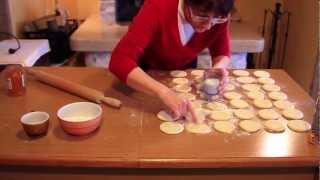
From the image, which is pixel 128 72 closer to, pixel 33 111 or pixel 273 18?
pixel 33 111

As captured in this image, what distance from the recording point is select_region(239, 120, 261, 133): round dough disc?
Answer: 3.53ft

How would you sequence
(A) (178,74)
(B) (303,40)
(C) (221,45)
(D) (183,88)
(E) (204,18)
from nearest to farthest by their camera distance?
1. (E) (204,18)
2. (D) (183,88)
3. (A) (178,74)
4. (C) (221,45)
5. (B) (303,40)

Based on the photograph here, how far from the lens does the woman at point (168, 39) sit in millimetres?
1169

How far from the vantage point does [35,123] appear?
1.00m

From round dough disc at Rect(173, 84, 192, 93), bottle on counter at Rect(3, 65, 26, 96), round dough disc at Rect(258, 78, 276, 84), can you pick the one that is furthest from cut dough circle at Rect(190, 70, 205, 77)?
bottle on counter at Rect(3, 65, 26, 96)

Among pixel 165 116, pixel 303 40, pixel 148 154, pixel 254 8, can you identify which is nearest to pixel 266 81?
pixel 165 116

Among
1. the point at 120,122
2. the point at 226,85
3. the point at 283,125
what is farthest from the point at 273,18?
the point at 120,122

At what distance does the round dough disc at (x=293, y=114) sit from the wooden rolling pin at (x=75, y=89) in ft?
1.81

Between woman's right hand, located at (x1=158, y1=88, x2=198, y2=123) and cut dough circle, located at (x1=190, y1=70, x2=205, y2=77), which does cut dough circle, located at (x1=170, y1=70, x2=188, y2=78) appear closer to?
cut dough circle, located at (x1=190, y1=70, x2=205, y2=77)

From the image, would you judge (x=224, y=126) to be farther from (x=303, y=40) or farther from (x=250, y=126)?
(x=303, y=40)

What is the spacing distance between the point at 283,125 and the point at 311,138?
106mm

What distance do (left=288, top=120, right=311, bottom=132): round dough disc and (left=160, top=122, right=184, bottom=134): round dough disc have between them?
1.12 ft

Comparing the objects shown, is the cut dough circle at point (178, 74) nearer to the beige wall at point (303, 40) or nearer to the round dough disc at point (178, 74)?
the round dough disc at point (178, 74)

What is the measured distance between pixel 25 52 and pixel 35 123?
1.09m
